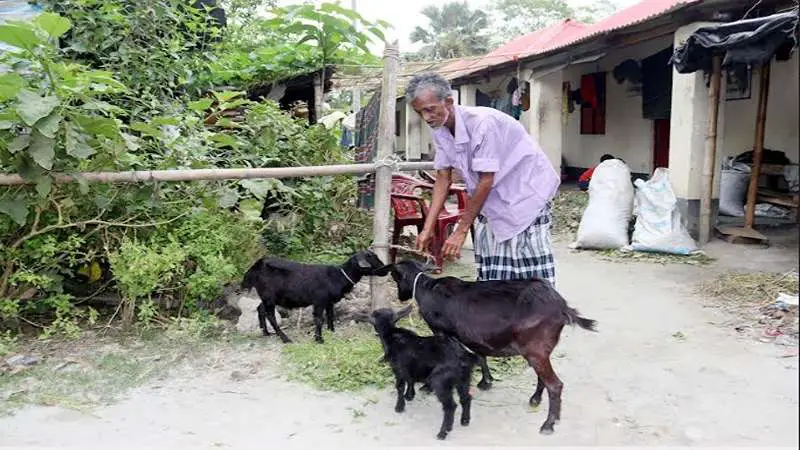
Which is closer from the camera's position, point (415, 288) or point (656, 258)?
point (415, 288)

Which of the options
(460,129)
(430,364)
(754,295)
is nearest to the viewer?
(430,364)

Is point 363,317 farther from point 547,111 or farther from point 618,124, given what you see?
point 618,124

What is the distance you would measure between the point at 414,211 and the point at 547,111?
6425mm

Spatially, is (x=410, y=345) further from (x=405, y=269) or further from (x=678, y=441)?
(x=678, y=441)

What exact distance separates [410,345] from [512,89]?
1201 cm

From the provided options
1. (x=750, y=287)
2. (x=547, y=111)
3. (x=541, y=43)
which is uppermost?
(x=541, y=43)

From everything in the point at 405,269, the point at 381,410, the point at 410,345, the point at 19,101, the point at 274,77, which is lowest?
the point at 381,410

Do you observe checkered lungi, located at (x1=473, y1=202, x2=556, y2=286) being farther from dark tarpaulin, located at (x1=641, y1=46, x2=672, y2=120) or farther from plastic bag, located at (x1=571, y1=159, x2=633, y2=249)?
dark tarpaulin, located at (x1=641, y1=46, x2=672, y2=120)

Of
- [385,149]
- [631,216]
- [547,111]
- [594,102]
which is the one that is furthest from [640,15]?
[385,149]

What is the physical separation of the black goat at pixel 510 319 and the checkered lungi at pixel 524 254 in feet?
0.99

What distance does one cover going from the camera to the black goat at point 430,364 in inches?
117

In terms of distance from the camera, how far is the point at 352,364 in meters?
3.75

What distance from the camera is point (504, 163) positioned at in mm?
3244

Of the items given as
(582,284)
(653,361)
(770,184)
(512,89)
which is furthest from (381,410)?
(512,89)
